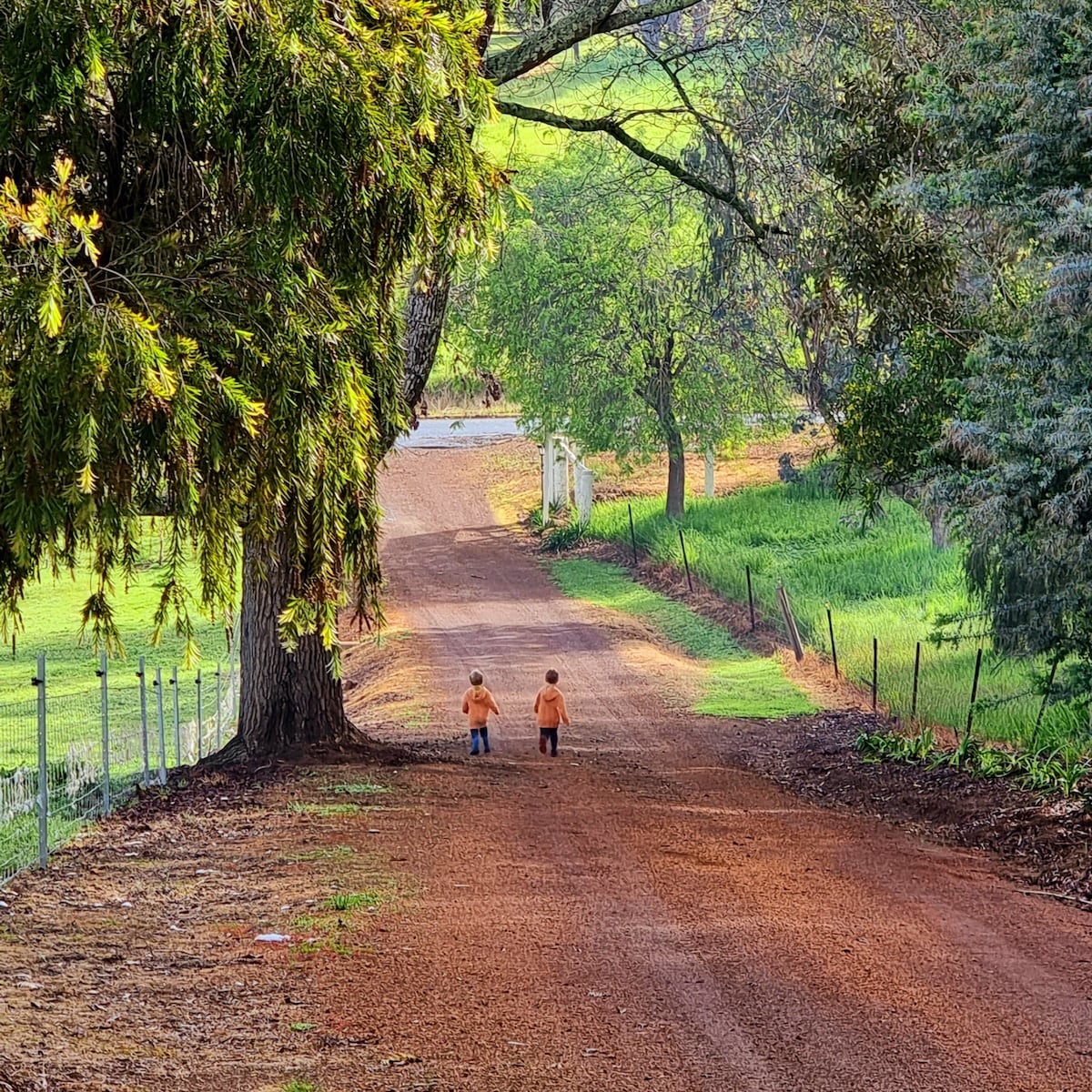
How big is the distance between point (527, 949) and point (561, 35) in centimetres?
950

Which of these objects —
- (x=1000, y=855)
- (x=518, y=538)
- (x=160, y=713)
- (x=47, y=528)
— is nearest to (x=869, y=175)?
(x=1000, y=855)

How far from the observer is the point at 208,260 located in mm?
5031

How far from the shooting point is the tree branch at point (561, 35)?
13891 mm

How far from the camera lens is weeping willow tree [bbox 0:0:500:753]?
172 inches

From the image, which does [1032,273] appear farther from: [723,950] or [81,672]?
[81,672]

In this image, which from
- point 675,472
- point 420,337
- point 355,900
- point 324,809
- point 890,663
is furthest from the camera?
point 675,472

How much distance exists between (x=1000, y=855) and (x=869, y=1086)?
Result: 559 centimetres

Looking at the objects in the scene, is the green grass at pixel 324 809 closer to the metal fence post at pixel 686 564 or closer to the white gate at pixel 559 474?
the metal fence post at pixel 686 564

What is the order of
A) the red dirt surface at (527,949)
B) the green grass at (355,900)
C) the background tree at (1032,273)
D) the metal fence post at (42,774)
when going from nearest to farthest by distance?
1. the red dirt surface at (527,949)
2. the green grass at (355,900)
3. the metal fence post at (42,774)
4. the background tree at (1032,273)

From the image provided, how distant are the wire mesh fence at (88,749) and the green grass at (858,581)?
7.72m

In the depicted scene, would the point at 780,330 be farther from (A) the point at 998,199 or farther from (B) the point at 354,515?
(B) the point at 354,515

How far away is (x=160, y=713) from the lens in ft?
41.1

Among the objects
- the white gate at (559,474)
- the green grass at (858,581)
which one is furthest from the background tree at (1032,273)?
the white gate at (559,474)

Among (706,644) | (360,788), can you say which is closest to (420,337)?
(360,788)
